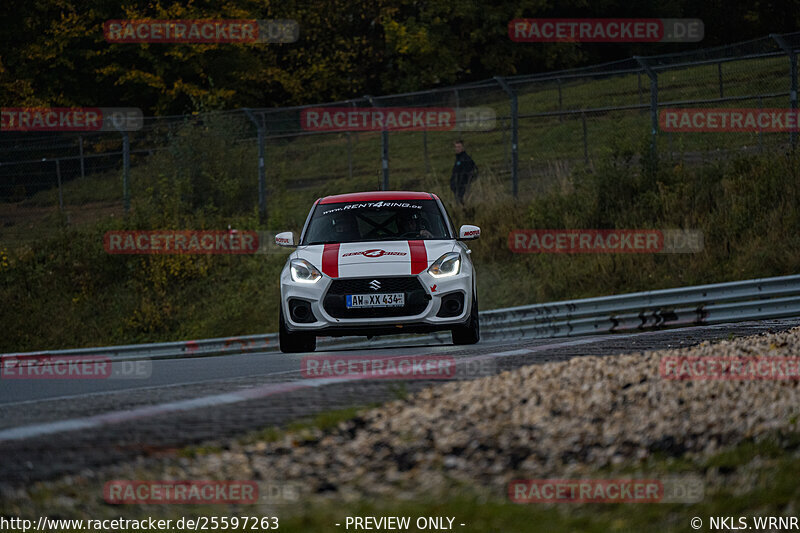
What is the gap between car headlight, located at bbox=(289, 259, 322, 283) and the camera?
11211 mm

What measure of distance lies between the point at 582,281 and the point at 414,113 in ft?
24.1

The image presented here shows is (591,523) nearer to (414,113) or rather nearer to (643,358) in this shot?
(643,358)

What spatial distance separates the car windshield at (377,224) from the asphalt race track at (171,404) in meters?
1.41

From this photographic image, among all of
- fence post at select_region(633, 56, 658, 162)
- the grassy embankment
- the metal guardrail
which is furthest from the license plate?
fence post at select_region(633, 56, 658, 162)

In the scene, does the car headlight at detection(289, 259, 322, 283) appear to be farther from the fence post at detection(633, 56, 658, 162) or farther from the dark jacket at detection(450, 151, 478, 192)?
the dark jacket at detection(450, 151, 478, 192)

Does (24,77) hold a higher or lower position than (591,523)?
higher

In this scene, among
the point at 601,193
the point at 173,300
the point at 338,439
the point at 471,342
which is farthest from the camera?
the point at 173,300

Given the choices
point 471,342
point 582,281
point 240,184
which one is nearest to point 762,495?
point 471,342

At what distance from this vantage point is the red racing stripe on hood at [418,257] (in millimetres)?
11125

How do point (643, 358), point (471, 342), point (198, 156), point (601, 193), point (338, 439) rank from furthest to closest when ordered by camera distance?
1. point (198, 156)
2. point (601, 193)
3. point (471, 342)
4. point (643, 358)
5. point (338, 439)

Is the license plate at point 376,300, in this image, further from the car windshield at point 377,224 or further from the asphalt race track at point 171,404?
the car windshield at point 377,224

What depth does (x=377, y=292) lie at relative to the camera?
433 inches

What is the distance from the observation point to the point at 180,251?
78.9 ft

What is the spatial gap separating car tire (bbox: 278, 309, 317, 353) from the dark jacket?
11.6 m
